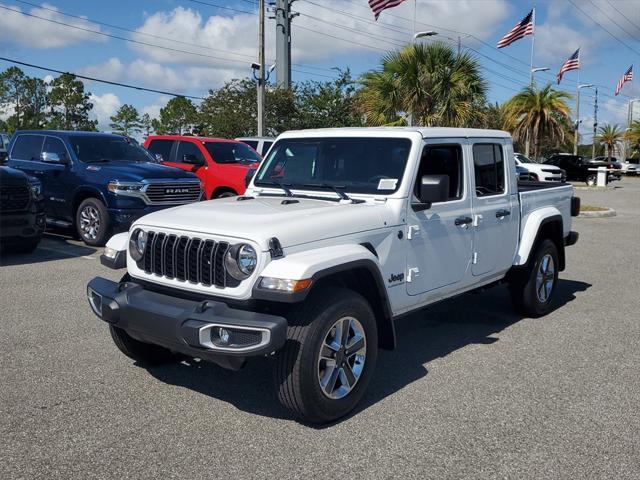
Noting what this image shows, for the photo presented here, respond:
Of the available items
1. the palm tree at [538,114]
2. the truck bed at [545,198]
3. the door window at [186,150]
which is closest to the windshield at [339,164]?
the truck bed at [545,198]

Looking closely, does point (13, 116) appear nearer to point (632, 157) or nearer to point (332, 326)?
point (632, 157)

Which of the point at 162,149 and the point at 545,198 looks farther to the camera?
the point at 162,149

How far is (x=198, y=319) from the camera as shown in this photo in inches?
148

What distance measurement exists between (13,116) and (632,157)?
219ft

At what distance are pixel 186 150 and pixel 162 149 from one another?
25.4 inches

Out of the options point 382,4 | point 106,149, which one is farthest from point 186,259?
point 382,4

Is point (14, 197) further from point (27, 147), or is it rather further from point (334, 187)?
point (334, 187)

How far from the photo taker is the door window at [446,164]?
16.7 ft

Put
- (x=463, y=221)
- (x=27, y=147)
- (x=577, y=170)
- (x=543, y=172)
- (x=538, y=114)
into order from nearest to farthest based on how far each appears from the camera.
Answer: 1. (x=463, y=221)
2. (x=27, y=147)
3. (x=543, y=172)
4. (x=538, y=114)
5. (x=577, y=170)

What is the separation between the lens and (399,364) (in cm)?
529

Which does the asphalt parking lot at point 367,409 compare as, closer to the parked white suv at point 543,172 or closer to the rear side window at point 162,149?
the rear side window at point 162,149

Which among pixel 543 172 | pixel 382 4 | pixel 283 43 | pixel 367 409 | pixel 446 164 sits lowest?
pixel 367 409

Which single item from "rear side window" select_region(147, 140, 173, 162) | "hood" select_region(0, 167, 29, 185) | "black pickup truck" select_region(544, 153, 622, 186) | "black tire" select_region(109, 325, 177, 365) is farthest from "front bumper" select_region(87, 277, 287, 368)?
"black pickup truck" select_region(544, 153, 622, 186)

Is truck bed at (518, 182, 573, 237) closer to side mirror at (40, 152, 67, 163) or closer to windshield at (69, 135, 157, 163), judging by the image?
windshield at (69, 135, 157, 163)
